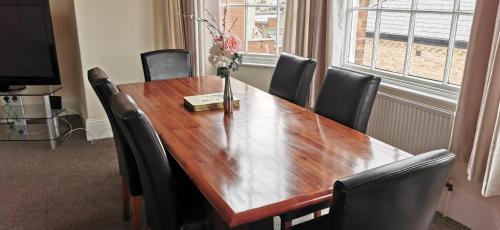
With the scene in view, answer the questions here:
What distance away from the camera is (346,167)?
1517 millimetres

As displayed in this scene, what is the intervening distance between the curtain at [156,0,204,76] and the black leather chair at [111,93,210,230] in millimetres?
2532

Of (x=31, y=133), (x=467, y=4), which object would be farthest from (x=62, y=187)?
(x=467, y=4)

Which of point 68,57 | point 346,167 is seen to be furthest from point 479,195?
point 68,57

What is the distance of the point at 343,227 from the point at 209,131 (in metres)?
1.04

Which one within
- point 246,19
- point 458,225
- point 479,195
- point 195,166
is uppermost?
point 246,19

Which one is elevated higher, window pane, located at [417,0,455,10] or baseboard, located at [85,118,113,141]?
window pane, located at [417,0,455,10]

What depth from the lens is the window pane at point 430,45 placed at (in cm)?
277

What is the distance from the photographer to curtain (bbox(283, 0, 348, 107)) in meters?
3.35

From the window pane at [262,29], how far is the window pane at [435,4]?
1657mm

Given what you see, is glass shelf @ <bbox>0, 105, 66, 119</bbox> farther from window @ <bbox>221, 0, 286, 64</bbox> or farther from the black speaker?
window @ <bbox>221, 0, 286, 64</bbox>

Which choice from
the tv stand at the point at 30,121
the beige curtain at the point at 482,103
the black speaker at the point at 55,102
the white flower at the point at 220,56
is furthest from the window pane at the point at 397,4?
the black speaker at the point at 55,102

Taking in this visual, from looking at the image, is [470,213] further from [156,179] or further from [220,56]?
[156,179]

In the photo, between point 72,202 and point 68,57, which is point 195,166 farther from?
point 68,57

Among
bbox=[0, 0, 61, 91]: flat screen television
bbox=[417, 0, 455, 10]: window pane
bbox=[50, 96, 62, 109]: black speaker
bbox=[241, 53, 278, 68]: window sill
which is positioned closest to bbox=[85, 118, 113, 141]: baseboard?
bbox=[50, 96, 62, 109]: black speaker
